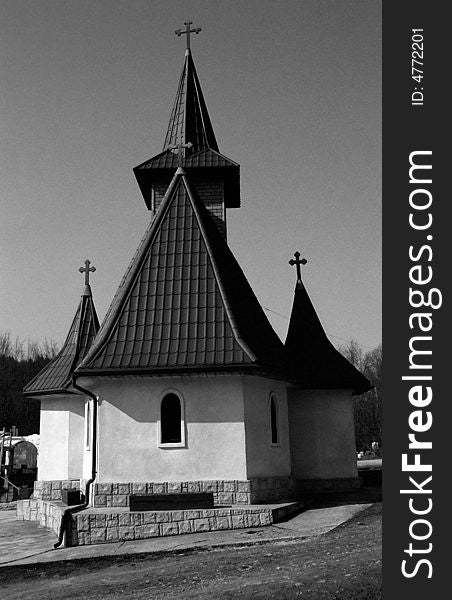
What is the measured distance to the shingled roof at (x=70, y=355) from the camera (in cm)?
2034

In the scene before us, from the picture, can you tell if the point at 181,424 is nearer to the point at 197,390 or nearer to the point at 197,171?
the point at 197,390

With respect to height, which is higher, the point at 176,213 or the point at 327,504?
the point at 176,213

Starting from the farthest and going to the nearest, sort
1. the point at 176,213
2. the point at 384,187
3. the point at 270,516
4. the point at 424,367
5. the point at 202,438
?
the point at 176,213, the point at 202,438, the point at 270,516, the point at 384,187, the point at 424,367

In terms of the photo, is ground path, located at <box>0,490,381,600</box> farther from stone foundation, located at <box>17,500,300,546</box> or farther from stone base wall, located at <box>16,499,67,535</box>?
stone base wall, located at <box>16,499,67,535</box>

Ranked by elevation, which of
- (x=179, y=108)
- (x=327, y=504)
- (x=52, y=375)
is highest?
(x=179, y=108)

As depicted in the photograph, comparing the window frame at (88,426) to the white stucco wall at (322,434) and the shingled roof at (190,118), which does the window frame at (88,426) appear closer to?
the white stucco wall at (322,434)

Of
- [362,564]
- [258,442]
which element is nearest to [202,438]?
[258,442]

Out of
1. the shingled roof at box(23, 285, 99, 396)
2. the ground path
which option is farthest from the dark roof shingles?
the ground path

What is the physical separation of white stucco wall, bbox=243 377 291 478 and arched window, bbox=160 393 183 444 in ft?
4.91

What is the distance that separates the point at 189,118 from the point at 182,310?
439 inches

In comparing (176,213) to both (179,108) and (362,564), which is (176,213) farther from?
(362,564)

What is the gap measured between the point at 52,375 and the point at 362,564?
48.2ft

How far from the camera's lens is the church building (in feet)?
46.3

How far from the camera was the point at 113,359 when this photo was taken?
14445 mm
